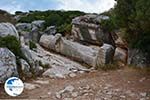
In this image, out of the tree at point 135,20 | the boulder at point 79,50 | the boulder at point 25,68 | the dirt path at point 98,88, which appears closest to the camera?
the tree at point 135,20

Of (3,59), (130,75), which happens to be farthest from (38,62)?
(130,75)

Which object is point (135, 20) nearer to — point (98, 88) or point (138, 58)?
point (98, 88)

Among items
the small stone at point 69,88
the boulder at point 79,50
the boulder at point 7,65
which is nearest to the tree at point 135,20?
the boulder at point 79,50

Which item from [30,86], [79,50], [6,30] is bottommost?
[30,86]

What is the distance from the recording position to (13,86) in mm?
12805

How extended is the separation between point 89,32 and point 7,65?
705 cm

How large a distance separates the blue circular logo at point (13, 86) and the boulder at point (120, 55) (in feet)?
21.4

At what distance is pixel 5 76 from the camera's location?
14.1 metres

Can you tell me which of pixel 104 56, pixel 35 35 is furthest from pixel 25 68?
pixel 35 35

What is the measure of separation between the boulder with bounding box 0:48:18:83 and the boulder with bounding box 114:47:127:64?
518cm

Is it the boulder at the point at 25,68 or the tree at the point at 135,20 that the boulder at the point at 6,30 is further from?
the tree at the point at 135,20

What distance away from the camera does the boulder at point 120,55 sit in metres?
18.2

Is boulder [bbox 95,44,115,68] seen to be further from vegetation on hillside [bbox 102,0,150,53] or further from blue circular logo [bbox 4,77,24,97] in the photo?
blue circular logo [bbox 4,77,24,97]

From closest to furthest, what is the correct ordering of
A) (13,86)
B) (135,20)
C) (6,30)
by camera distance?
(13,86), (135,20), (6,30)
